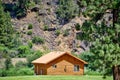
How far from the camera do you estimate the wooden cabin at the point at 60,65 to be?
85062 millimetres

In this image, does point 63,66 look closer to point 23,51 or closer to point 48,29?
point 23,51

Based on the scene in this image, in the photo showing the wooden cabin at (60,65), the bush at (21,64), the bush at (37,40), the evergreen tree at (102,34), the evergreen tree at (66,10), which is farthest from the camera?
the evergreen tree at (66,10)

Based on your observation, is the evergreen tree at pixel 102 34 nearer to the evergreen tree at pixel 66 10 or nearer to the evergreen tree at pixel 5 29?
the evergreen tree at pixel 5 29

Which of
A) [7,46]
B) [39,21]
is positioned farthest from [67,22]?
[7,46]

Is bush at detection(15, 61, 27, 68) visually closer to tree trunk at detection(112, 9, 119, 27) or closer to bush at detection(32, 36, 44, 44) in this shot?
bush at detection(32, 36, 44, 44)

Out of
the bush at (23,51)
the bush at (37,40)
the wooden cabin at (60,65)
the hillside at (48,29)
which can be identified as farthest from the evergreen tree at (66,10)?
the wooden cabin at (60,65)

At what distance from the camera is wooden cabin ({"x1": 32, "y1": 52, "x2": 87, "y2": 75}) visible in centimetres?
8506

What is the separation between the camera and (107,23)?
33344mm

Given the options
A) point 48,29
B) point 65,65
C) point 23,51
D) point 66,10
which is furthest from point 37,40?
point 65,65

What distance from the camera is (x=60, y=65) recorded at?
3423 inches

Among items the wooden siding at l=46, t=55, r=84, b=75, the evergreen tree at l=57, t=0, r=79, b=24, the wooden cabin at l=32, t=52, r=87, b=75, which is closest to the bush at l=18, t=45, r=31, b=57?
the evergreen tree at l=57, t=0, r=79, b=24

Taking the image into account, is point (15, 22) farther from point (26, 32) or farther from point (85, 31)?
point (85, 31)

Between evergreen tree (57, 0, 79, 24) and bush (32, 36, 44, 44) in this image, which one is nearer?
bush (32, 36, 44, 44)

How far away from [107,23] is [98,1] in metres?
2.20
